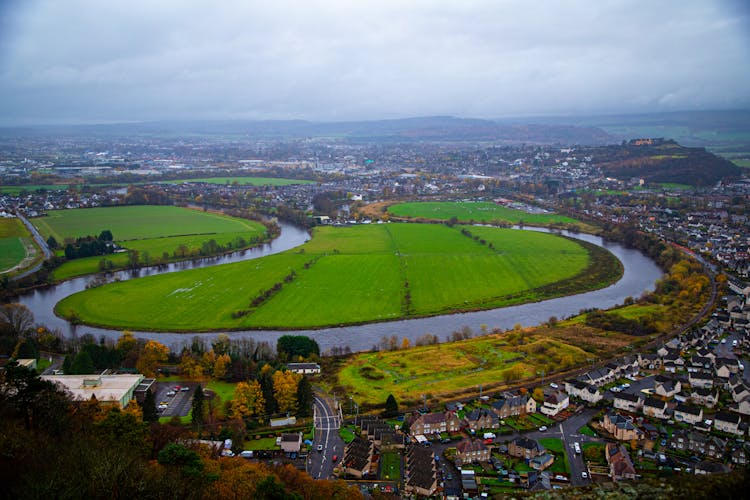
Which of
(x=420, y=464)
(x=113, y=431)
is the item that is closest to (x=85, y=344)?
(x=113, y=431)

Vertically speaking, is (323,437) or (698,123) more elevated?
(698,123)

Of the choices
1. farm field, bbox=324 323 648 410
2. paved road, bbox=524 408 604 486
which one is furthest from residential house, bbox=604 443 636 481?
farm field, bbox=324 323 648 410

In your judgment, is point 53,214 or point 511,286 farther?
point 53,214

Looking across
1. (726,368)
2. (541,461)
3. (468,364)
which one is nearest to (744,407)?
(726,368)

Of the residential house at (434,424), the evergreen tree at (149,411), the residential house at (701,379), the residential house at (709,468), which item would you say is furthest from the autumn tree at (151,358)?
the residential house at (701,379)

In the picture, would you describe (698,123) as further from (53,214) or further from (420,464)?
(420,464)

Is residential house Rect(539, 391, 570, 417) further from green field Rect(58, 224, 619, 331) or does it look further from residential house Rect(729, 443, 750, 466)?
green field Rect(58, 224, 619, 331)

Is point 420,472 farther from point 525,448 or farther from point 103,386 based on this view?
point 103,386
